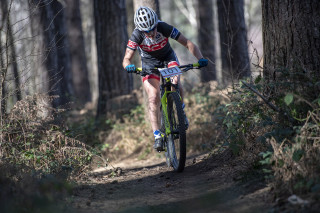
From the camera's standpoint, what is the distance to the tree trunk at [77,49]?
65.3 ft

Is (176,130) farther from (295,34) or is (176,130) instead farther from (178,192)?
(295,34)

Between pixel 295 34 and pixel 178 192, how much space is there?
8.15 ft

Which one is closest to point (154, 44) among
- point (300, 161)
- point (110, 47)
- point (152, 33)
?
point (152, 33)

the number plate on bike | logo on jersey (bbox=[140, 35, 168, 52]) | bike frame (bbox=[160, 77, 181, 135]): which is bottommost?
bike frame (bbox=[160, 77, 181, 135])

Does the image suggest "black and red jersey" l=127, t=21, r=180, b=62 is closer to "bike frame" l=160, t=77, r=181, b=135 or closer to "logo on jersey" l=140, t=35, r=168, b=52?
"logo on jersey" l=140, t=35, r=168, b=52

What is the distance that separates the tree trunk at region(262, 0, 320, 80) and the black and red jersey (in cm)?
156

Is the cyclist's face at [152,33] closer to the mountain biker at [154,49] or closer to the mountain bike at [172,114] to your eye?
the mountain biker at [154,49]

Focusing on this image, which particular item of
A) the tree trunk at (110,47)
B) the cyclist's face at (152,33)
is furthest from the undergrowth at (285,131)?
the tree trunk at (110,47)

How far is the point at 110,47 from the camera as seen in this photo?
1164cm

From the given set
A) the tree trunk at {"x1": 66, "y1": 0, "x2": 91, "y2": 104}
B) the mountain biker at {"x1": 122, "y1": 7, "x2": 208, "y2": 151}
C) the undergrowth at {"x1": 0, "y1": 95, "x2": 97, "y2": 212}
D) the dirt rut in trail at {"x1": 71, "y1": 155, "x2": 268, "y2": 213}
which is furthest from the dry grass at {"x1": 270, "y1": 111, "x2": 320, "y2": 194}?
the tree trunk at {"x1": 66, "y1": 0, "x2": 91, "y2": 104}

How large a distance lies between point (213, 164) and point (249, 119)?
3.35 ft

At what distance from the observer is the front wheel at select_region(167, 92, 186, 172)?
5605mm

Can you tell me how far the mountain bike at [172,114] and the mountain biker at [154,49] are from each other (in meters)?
0.11

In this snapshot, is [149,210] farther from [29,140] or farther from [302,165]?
[29,140]
